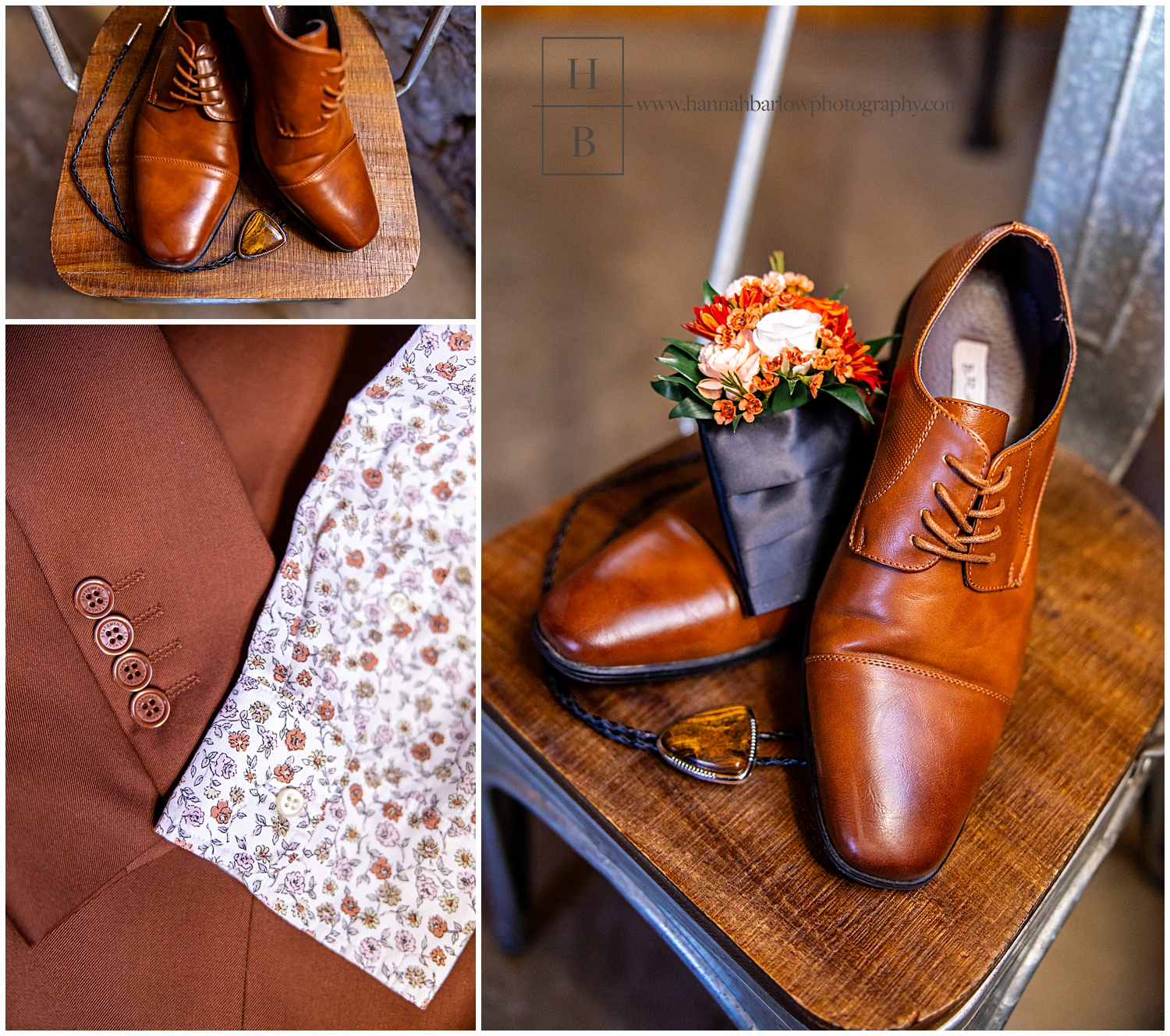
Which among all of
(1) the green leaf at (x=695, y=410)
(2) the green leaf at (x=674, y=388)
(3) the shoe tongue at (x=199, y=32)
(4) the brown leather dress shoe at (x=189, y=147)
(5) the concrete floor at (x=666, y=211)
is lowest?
(5) the concrete floor at (x=666, y=211)

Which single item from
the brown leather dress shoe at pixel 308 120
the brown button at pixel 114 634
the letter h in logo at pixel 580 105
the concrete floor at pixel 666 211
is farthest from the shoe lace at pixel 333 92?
the concrete floor at pixel 666 211

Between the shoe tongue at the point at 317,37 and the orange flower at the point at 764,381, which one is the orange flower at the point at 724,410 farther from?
the shoe tongue at the point at 317,37

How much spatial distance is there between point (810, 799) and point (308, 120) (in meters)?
0.54

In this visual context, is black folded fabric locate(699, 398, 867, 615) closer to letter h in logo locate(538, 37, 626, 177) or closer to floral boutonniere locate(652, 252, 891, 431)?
floral boutonniere locate(652, 252, 891, 431)

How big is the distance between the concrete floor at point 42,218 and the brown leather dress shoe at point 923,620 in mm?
479

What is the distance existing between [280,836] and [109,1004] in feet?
0.42

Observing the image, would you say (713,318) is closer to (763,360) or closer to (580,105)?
(763,360)

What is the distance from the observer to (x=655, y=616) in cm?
62

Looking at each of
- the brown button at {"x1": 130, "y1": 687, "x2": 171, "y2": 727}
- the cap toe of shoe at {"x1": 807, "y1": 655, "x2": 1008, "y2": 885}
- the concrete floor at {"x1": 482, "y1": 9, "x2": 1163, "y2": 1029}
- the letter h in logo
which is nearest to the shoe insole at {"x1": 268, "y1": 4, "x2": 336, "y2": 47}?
the letter h in logo

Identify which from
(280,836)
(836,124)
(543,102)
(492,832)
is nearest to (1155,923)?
(492,832)

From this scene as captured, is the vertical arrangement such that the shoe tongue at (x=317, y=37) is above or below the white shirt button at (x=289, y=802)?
above

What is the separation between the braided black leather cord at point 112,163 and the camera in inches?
22.7

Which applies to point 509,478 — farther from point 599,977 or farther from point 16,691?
point 16,691

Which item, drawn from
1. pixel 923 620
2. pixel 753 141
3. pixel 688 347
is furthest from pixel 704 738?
pixel 753 141
